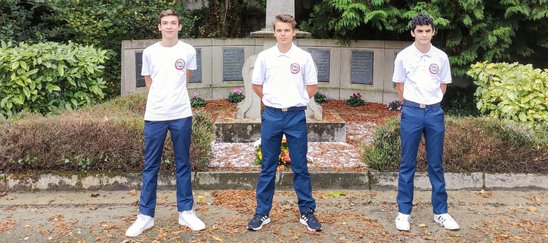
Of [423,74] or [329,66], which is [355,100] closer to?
[329,66]

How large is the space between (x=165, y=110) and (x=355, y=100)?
799 cm

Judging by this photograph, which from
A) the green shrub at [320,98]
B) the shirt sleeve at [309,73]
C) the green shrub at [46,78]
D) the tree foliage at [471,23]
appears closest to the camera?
the shirt sleeve at [309,73]

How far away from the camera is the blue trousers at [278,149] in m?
4.59

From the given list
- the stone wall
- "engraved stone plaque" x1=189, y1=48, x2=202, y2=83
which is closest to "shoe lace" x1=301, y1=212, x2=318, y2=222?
the stone wall

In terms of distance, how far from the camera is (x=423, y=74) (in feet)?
15.5

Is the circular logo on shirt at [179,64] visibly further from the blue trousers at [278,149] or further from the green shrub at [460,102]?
the green shrub at [460,102]

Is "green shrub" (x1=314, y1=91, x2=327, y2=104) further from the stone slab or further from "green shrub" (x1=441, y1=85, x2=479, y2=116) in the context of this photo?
the stone slab

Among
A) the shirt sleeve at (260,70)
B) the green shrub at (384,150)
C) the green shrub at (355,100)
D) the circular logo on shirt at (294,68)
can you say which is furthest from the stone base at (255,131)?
the green shrub at (355,100)

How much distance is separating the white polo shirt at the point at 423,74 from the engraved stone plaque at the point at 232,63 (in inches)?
322

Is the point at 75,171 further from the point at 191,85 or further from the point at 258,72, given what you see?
the point at 191,85

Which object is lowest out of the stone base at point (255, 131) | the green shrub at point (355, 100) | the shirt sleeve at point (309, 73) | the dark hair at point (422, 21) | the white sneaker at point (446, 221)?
the white sneaker at point (446, 221)

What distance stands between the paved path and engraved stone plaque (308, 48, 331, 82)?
22.9 feet

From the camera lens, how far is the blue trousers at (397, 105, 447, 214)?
4.67 meters

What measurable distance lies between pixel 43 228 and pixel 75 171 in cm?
120
